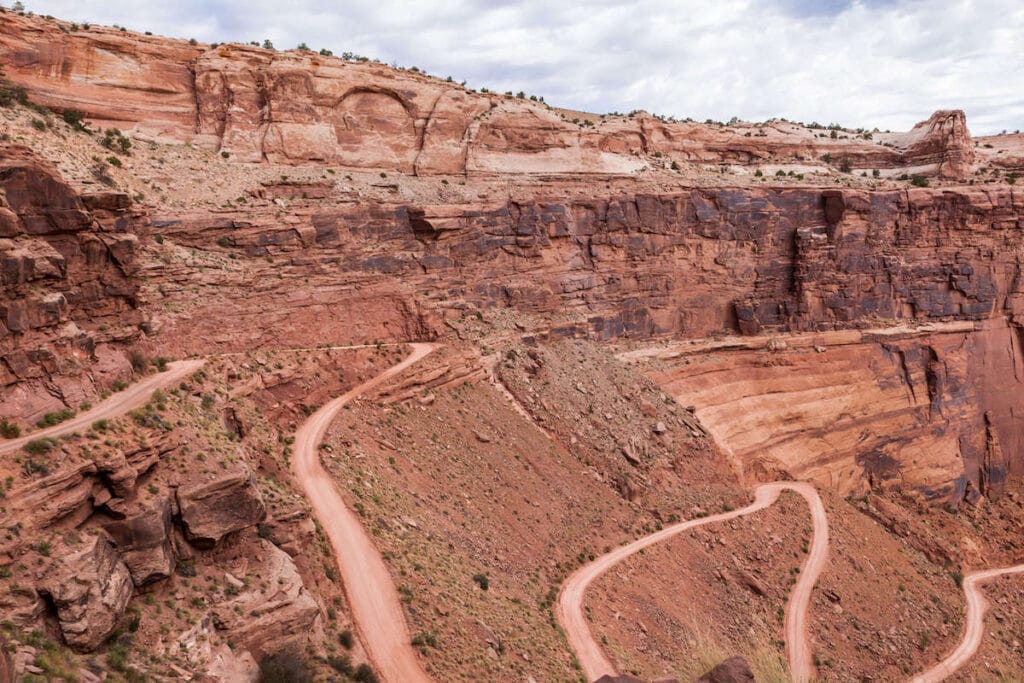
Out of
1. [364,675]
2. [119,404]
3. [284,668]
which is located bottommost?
[364,675]

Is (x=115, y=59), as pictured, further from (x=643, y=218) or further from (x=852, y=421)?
(x=852, y=421)

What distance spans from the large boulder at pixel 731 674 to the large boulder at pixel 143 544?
446 inches

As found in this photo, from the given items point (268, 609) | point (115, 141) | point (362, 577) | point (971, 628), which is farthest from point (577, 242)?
point (268, 609)

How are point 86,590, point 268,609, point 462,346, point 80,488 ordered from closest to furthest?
point 86,590 < point 80,488 < point 268,609 < point 462,346

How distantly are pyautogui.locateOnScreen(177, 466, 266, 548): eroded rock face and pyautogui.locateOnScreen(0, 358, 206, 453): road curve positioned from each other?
2918mm

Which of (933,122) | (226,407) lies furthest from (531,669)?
(933,122)

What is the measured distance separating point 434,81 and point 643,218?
15.5 m

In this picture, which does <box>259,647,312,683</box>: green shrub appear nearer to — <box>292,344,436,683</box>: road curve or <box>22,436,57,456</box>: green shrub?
<box>292,344,436,683</box>: road curve

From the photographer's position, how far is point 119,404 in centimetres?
1897

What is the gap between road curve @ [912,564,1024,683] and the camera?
30.2 metres

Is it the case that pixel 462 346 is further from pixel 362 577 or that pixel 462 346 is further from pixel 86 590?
pixel 86 590

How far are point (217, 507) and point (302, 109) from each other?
29.8m

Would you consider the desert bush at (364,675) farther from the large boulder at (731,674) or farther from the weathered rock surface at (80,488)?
the large boulder at (731,674)

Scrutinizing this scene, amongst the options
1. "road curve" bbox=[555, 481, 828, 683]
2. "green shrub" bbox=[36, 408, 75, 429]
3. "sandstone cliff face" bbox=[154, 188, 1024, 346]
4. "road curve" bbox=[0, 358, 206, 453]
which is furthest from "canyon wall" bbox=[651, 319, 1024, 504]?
"green shrub" bbox=[36, 408, 75, 429]
